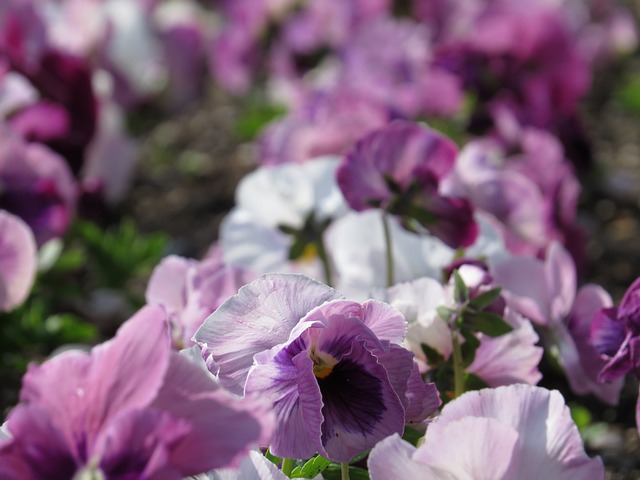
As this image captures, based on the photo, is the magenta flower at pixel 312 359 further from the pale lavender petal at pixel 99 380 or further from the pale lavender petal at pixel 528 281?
the pale lavender petal at pixel 528 281

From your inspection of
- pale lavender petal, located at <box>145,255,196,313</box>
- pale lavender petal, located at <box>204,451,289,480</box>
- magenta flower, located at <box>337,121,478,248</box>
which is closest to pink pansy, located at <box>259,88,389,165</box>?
magenta flower, located at <box>337,121,478,248</box>

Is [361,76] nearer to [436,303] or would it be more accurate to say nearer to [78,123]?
[78,123]

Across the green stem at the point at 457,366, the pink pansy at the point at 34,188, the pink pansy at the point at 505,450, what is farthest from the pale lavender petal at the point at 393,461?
the pink pansy at the point at 34,188

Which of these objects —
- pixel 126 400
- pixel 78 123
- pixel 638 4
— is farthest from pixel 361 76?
pixel 638 4

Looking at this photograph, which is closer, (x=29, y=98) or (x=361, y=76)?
(x=29, y=98)

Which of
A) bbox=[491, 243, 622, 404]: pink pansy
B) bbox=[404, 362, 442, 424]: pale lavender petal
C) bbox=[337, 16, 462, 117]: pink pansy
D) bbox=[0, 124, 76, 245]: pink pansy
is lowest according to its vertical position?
bbox=[337, 16, 462, 117]: pink pansy

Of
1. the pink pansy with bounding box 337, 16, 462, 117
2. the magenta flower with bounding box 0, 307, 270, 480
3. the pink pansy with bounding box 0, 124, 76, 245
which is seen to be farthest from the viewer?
the pink pansy with bounding box 337, 16, 462, 117

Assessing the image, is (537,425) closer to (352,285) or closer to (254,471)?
(254,471)

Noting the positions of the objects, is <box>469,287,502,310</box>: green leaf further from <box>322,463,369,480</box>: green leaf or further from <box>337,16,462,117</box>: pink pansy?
<box>337,16,462,117</box>: pink pansy
